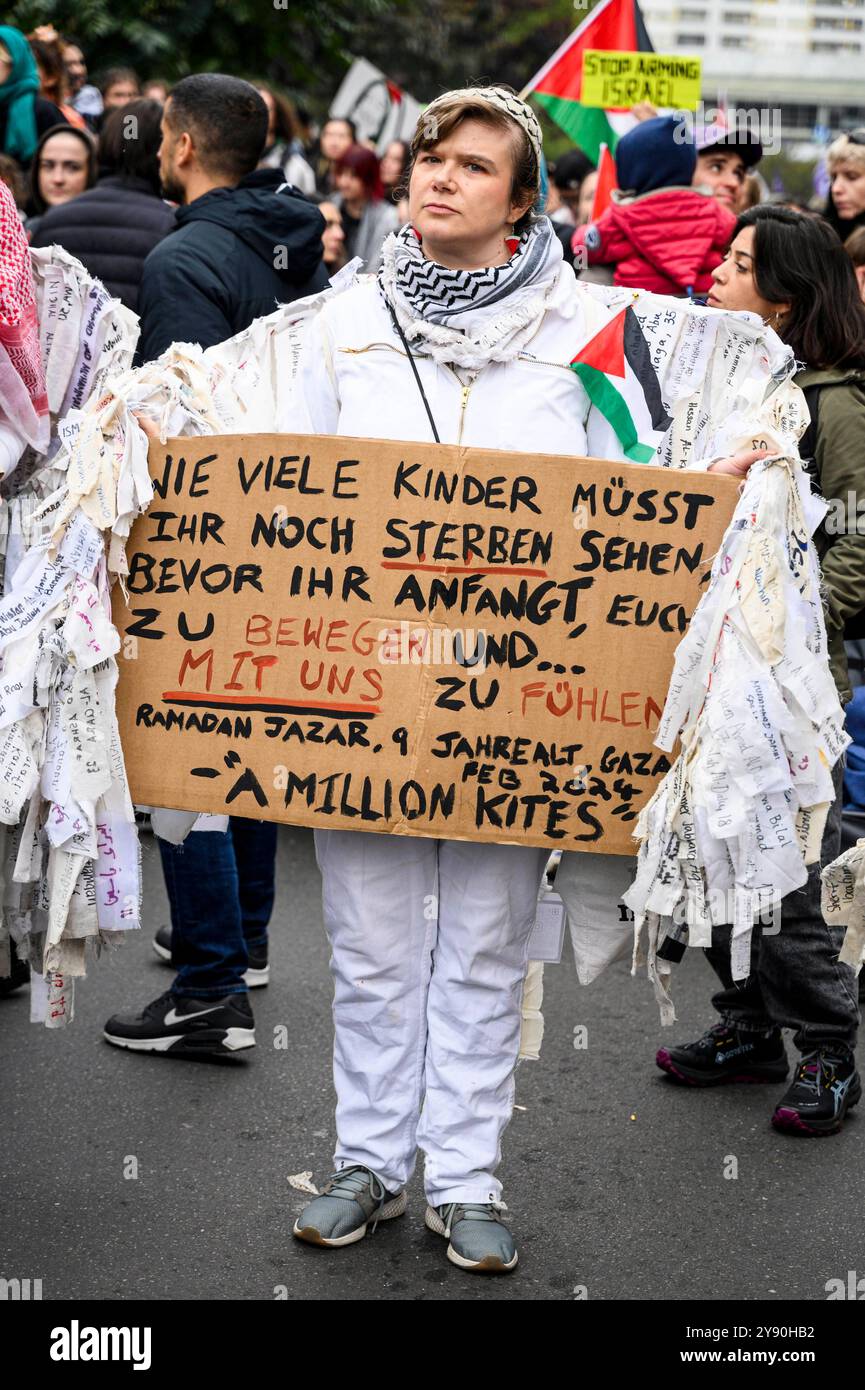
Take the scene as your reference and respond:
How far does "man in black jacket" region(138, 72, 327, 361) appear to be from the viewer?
4.60 m

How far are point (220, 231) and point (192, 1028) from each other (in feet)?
7.03

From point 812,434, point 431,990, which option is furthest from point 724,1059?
point 812,434

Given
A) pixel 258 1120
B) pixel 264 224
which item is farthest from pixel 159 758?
pixel 264 224

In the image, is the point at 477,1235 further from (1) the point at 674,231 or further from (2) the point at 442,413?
(1) the point at 674,231

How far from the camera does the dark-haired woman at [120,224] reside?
582 centimetres

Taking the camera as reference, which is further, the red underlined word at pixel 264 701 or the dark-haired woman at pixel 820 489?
the dark-haired woman at pixel 820 489

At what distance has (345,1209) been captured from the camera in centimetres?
332

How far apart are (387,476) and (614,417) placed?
17.3 inches

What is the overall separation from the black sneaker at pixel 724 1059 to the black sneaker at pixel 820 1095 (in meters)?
0.25

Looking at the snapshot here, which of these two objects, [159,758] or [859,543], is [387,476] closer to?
[159,758]

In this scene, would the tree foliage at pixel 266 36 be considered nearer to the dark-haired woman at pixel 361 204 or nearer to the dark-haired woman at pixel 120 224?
the dark-haired woman at pixel 361 204

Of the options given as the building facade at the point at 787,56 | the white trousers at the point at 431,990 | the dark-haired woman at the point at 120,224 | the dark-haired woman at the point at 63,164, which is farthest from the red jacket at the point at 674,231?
the building facade at the point at 787,56

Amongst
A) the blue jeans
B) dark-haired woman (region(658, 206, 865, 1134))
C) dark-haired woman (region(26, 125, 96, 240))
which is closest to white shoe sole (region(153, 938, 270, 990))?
the blue jeans

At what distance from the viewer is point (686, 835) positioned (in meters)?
2.90
